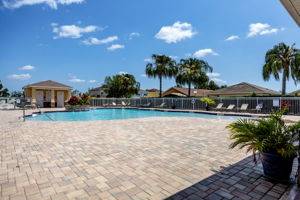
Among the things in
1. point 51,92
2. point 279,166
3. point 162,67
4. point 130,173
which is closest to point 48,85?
point 51,92

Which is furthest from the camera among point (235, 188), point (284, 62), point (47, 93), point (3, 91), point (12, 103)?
point (3, 91)

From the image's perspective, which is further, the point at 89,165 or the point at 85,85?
the point at 85,85

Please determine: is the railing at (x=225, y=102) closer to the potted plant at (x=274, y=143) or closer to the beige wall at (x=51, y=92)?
the beige wall at (x=51, y=92)

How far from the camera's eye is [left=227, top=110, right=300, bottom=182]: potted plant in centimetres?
232

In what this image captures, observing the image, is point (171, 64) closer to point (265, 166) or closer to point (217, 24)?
point (217, 24)

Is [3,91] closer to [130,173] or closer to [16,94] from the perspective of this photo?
[16,94]

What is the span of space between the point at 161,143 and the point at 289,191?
2913mm

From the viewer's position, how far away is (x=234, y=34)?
50.1 feet

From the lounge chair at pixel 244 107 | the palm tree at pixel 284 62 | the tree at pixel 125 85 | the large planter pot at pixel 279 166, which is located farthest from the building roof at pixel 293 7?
the tree at pixel 125 85

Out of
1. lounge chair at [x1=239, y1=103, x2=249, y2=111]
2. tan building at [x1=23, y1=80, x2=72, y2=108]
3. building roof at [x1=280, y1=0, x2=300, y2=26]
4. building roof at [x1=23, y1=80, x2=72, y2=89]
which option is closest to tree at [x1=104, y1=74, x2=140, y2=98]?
A: tan building at [x1=23, y1=80, x2=72, y2=108]

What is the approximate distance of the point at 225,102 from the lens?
1705 centimetres

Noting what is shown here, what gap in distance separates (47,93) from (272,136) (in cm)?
2433

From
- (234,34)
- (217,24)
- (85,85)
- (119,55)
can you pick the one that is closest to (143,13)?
(217,24)

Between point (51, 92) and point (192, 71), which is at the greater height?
point (192, 71)
